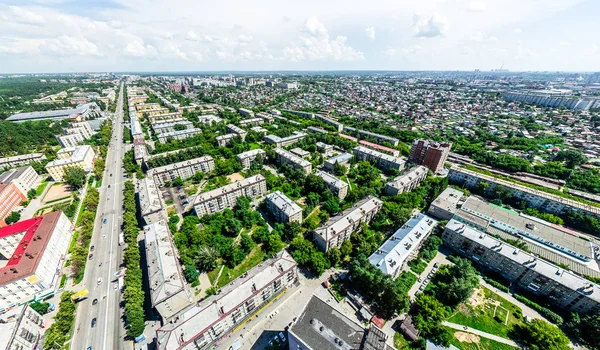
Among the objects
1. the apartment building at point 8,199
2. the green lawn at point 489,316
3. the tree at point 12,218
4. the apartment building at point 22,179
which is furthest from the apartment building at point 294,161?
the apartment building at point 22,179

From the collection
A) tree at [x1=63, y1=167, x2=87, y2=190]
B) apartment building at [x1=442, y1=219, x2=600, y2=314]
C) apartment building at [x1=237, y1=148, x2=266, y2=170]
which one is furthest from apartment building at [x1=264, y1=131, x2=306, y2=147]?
apartment building at [x1=442, y1=219, x2=600, y2=314]

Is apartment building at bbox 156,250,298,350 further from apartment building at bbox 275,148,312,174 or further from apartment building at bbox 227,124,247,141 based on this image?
apartment building at bbox 227,124,247,141

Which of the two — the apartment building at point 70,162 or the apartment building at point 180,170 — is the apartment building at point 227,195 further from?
the apartment building at point 70,162

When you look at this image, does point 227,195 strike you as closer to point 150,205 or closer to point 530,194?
point 150,205

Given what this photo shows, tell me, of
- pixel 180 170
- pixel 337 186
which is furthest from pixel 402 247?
pixel 180 170

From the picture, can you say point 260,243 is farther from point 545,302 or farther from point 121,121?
point 121,121
